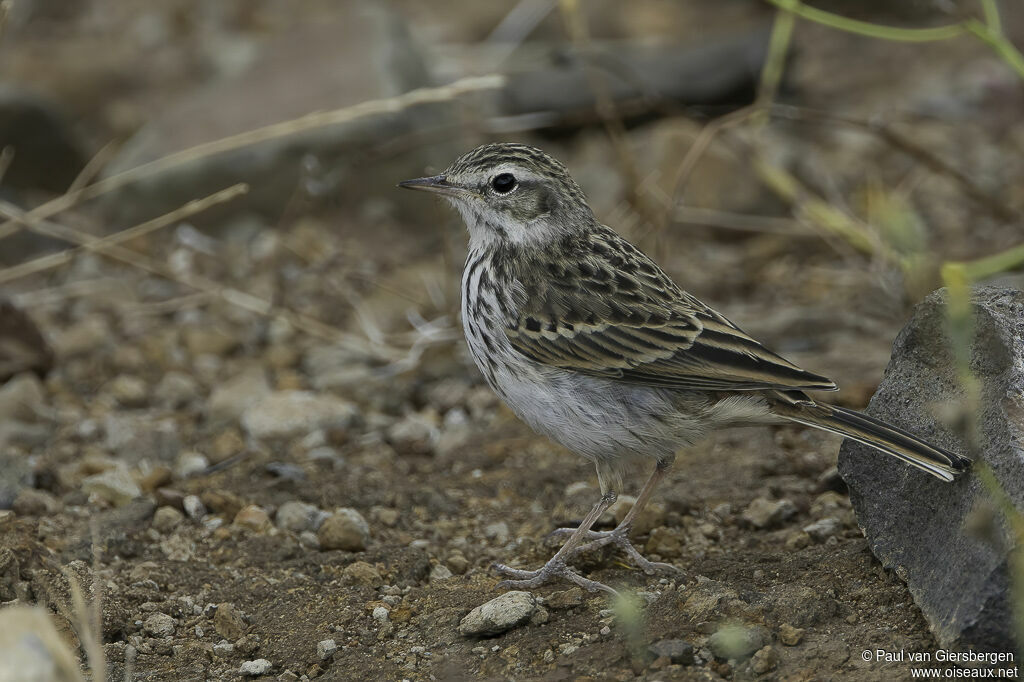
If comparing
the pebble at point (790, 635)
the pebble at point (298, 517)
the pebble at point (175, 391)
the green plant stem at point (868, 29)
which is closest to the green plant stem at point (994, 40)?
the green plant stem at point (868, 29)

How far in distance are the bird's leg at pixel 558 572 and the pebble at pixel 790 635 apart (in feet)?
2.38

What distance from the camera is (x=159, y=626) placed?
4555 mm

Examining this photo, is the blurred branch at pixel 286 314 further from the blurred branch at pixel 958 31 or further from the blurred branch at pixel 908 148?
the blurred branch at pixel 958 31

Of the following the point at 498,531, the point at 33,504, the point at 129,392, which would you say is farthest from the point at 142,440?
the point at 498,531

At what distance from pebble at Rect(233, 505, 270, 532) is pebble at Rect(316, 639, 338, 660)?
104 centimetres

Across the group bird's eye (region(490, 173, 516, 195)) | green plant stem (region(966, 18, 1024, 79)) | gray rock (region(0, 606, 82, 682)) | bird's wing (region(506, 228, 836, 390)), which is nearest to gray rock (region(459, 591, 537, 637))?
bird's wing (region(506, 228, 836, 390))

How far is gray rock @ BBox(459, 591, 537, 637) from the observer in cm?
436

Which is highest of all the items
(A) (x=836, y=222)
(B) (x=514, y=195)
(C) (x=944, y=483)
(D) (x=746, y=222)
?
(B) (x=514, y=195)

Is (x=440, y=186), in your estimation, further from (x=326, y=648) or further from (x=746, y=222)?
(x=746, y=222)

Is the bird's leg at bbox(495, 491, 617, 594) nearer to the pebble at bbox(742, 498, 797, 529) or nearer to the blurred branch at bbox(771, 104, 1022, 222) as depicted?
the pebble at bbox(742, 498, 797, 529)

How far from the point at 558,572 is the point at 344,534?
→ 0.97 metres

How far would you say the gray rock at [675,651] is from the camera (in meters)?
4.03

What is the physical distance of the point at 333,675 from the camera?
4230 millimetres

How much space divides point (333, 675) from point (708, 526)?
187 centimetres
